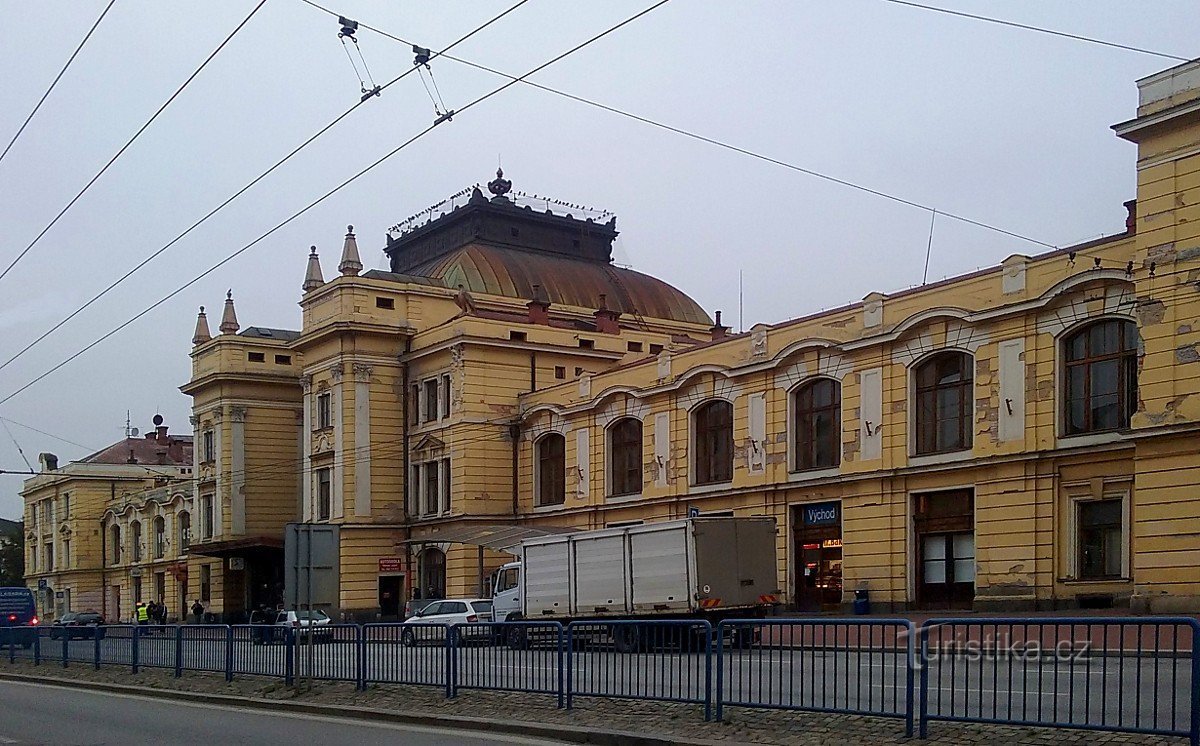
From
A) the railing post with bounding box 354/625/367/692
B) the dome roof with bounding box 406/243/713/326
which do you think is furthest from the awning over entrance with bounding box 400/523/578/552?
the railing post with bounding box 354/625/367/692

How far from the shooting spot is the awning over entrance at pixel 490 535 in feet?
156

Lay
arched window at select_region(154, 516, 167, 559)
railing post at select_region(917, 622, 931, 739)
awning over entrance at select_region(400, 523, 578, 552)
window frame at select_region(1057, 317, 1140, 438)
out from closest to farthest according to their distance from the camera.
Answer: railing post at select_region(917, 622, 931, 739), window frame at select_region(1057, 317, 1140, 438), awning over entrance at select_region(400, 523, 578, 552), arched window at select_region(154, 516, 167, 559)

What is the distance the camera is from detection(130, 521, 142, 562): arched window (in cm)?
8888

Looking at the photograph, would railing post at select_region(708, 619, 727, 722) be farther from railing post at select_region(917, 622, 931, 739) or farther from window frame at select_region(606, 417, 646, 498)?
window frame at select_region(606, 417, 646, 498)

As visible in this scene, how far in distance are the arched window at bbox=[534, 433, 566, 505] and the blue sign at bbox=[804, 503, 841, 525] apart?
13.9 meters

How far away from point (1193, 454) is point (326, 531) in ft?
60.7

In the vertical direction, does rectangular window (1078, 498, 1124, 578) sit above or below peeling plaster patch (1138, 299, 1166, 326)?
below

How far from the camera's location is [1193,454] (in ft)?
96.2

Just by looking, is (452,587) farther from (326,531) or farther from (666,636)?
(666,636)

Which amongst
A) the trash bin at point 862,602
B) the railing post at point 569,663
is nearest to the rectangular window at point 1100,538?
the trash bin at point 862,602

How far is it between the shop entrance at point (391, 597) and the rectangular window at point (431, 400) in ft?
23.7

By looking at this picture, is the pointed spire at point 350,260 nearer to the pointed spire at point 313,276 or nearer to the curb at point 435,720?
the pointed spire at point 313,276

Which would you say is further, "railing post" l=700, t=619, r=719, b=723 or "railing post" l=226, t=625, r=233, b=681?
"railing post" l=226, t=625, r=233, b=681

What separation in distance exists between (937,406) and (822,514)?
5.32 m
